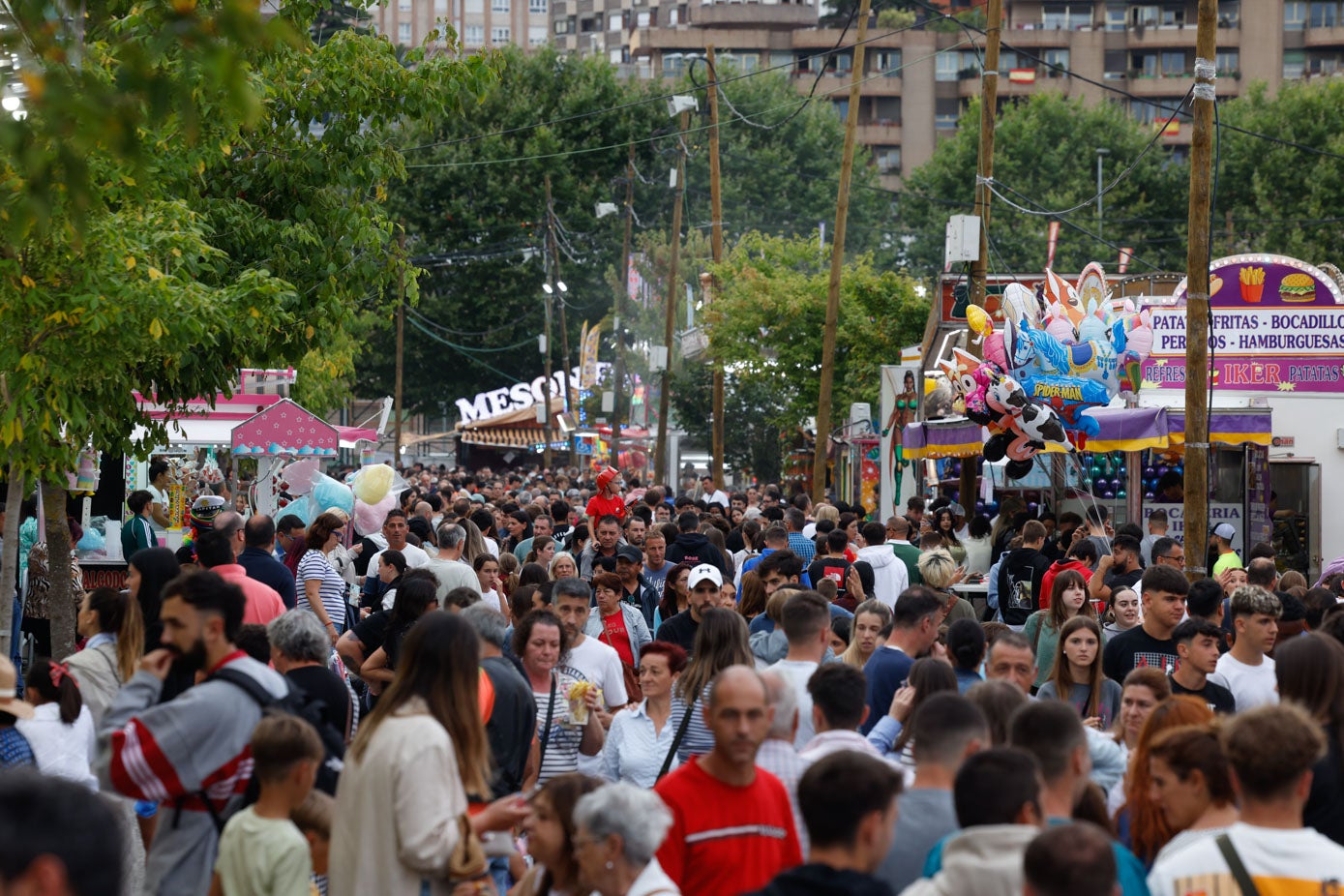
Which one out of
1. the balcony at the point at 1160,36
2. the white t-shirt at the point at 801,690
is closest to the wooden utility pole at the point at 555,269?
the balcony at the point at 1160,36

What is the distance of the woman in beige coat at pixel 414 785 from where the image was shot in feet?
15.8

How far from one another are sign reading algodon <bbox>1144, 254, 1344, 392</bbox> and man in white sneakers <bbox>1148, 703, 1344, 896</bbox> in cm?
1808

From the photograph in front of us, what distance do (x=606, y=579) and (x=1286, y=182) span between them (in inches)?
2002

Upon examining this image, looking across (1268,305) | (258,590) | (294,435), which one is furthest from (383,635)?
(1268,305)

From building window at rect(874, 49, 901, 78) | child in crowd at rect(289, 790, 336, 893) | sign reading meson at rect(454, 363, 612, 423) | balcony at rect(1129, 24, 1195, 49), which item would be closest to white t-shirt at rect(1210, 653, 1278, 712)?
child in crowd at rect(289, 790, 336, 893)

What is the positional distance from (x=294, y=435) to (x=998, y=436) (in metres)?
7.15

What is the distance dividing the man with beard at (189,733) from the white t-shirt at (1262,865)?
279 cm

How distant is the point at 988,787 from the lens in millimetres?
4289

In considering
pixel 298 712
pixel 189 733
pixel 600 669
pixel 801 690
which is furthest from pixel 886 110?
pixel 189 733

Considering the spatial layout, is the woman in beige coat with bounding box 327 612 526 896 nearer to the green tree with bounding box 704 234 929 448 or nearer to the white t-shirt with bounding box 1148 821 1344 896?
the white t-shirt with bounding box 1148 821 1344 896

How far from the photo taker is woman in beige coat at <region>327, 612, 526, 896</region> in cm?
482

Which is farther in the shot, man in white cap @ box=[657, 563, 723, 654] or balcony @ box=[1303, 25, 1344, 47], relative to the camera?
balcony @ box=[1303, 25, 1344, 47]

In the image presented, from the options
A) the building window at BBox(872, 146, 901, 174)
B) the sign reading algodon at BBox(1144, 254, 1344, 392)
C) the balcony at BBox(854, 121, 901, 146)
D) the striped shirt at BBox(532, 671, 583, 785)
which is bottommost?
the striped shirt at BBox(532, 671, 583, 785)

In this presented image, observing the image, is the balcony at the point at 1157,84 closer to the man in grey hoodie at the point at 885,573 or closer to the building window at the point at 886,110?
the building window at the point at 886,110
